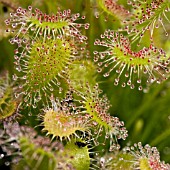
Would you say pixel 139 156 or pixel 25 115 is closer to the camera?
pixel 139 156

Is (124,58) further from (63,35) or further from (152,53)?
(63,35)

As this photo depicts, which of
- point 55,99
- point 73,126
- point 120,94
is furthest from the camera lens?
point 120,94

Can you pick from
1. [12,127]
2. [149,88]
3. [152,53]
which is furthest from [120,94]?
[12,127]

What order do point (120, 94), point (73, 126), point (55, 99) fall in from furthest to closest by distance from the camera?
point (120, 94) → point (55, 99) → point (73, 126)

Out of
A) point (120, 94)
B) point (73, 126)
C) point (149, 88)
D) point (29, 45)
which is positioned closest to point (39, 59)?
point (29, 45)

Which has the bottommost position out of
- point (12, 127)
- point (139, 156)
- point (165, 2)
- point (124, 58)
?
point (139, 156)

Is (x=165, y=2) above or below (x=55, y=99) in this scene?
above

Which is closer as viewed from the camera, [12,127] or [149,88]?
[12,127]

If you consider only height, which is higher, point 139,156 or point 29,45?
point 29,45

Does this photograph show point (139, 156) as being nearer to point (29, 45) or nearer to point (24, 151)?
point (24, 151)
